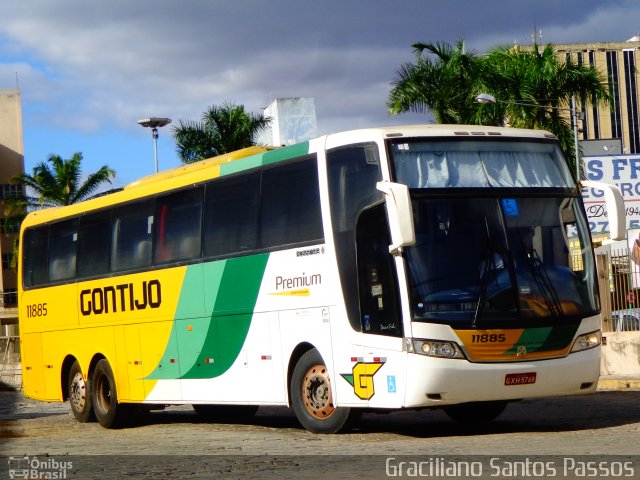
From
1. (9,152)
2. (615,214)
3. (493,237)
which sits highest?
(9,152)

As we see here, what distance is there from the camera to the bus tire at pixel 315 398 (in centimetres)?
1413

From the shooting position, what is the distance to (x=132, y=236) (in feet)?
61.1

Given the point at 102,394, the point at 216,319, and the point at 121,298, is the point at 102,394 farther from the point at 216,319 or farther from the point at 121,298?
the point at 216,319

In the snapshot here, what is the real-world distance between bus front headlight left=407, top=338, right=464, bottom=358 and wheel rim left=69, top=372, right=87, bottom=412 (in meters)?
8.60

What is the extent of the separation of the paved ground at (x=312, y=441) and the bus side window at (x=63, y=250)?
2.63m

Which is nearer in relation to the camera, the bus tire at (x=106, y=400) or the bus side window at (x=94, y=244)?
the bus tire at (x=106, y=400)

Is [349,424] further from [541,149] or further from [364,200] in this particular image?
[541,149]

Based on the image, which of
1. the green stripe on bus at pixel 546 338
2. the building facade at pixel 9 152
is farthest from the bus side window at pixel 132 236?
→ the building facade at pixel 9 152

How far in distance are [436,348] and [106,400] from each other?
8141 millimetres

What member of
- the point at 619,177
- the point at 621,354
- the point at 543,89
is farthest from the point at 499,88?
the point at 621,354

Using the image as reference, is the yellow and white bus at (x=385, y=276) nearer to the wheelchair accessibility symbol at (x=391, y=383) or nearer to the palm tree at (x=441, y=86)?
the wheelchair accessibility symbol at (x=391, y=383)

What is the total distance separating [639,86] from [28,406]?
158m

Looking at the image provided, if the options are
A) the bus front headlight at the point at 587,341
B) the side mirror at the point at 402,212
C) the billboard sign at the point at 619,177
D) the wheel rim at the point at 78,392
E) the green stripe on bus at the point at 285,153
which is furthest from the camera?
the billboard sign at the point at 619,177

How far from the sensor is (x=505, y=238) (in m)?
13.4
